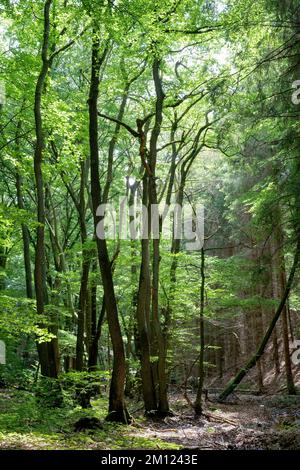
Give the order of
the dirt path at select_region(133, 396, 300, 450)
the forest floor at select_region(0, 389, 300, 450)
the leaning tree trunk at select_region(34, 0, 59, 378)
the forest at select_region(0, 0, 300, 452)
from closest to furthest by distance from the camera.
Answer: the forest floor at select_region(0, 389, 300, 450) → the dirt path at select_region(133, 396, 300, 450) → the forest at select_region(0, 0, 300, 452) → the leaning tree trunk at select_region(34, 0, 59, 378)

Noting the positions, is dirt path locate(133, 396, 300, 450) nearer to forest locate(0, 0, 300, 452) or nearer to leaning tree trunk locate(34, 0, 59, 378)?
forest locate(0, 0, 300, 452)

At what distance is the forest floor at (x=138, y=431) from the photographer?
6.67m

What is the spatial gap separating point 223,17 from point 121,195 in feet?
35.8

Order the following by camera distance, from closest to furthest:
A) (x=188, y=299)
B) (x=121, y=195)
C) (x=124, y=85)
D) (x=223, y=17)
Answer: (x=223, y=17) → (x=124, y=85) → (x=188, y=299) → (x=121, y=195)

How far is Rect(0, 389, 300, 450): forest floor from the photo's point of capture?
21.9ft

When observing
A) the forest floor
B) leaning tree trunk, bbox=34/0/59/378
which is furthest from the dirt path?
leaning tree trunk, bbox=34/0/59/378

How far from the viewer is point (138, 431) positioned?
27.8 feet

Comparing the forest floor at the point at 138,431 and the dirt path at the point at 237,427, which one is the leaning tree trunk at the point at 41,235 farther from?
the dirt path at the point at 237,427

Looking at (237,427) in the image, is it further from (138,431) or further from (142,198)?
(142,198)

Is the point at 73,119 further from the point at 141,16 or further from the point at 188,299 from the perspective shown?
the point at 188,299

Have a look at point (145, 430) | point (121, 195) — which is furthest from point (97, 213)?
point (121, 195)

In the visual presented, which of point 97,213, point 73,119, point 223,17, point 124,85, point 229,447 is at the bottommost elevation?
point 229,447

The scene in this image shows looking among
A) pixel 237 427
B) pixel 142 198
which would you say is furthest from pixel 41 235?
pixel 237 427

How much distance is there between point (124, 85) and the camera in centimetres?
1311
